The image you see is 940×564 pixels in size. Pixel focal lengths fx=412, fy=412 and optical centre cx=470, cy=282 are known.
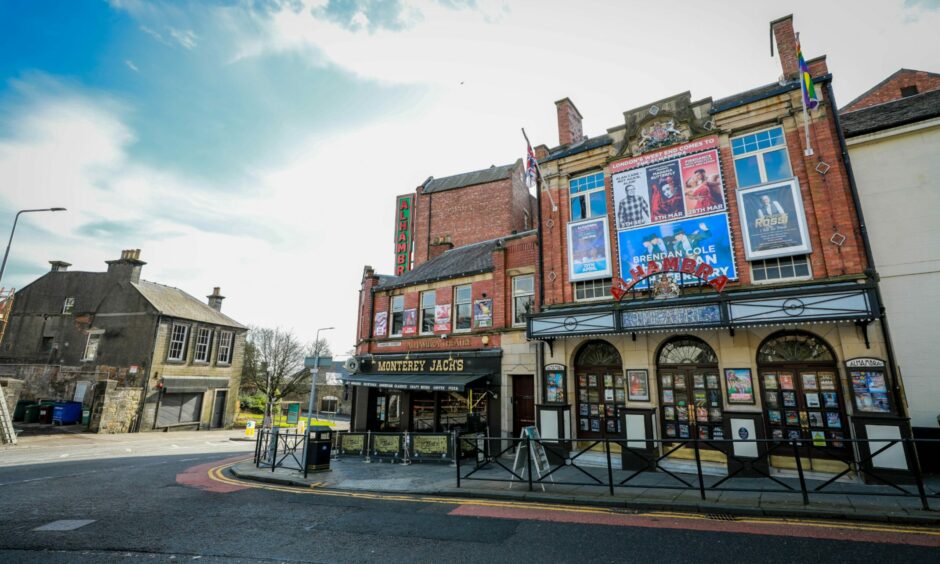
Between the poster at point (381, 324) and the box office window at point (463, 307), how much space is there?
4.22 m

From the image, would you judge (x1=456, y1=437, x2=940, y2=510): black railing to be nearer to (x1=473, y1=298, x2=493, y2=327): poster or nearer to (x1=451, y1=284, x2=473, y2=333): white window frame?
(x1=473, y1=298, x2=493, y2=327): poster

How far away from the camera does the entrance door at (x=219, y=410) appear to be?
1248 inches

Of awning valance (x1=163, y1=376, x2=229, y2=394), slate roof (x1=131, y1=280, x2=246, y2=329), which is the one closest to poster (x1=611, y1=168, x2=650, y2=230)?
slate roof (x1=131, y1=280, x2=246, y2=329)

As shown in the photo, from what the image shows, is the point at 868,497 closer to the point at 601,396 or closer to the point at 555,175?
the point at 601,396

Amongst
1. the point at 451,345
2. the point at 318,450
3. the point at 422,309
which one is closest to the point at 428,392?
the point at 451,345

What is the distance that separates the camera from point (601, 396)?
44.2 feet

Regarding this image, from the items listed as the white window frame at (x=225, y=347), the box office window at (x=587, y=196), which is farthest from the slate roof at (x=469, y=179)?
the white window frame at (x=225, y=347)

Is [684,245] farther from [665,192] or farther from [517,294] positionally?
[517,294]

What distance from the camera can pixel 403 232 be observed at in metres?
30.9

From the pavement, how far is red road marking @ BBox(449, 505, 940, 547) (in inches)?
22.3

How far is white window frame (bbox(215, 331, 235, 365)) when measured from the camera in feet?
107

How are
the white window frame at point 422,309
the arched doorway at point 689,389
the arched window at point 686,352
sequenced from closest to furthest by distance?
the arched doorway at point 689,389 < the arched window at point 686,352 < the white window frame at point 422,309

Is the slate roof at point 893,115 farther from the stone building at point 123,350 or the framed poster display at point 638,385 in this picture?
the stone building at point 123,350

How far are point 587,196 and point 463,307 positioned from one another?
7.01m
